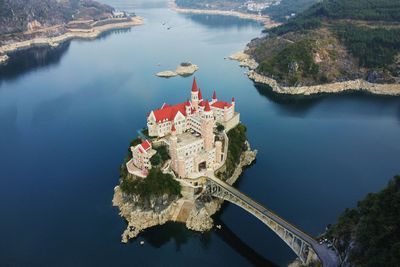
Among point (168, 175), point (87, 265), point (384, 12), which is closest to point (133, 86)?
point (168, 175)

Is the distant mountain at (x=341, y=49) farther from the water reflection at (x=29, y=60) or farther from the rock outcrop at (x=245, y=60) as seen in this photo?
→ the water reflection at (x=29, y=60)

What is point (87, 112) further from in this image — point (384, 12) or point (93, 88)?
point (384, 12)

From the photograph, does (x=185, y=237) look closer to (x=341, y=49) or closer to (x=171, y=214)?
(x=171, y=214)

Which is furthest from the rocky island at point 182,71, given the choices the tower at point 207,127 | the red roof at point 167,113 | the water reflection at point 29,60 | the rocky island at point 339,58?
the tower at point 207,127

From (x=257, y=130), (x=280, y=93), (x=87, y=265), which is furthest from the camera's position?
(x=280, y=93)

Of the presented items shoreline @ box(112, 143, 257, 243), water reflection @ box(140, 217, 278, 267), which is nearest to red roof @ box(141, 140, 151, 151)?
shoreline @ box(112, 143, 257, 243)

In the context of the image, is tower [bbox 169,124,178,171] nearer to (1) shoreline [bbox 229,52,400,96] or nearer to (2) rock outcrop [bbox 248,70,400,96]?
(1) shoreline [bbox 229,52,400,96]

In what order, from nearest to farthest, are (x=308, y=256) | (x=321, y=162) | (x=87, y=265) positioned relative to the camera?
(x=308, y=256), (x=87, y=265), (x=321, y=162)
